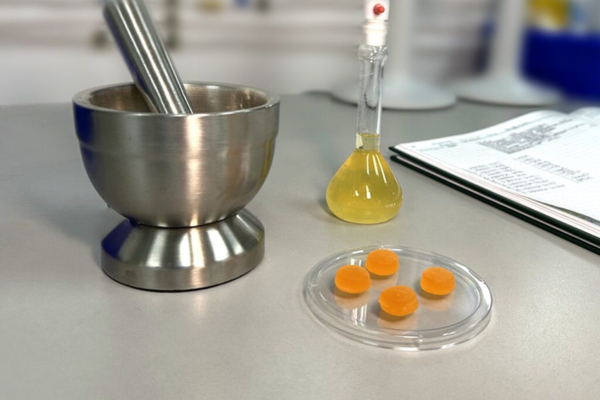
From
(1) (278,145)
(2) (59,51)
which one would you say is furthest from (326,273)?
(2) (59,51)

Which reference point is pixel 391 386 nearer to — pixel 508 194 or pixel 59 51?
pixel 508 194

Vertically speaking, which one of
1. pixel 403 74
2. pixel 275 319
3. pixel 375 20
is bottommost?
pixel 275 319

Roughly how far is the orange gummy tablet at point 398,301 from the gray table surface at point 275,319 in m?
0.04

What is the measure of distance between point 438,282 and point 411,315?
0.15 feet

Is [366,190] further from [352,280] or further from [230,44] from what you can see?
[230,44]

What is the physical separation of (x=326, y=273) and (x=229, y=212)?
97 mm

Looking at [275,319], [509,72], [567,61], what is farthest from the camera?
[509,72]

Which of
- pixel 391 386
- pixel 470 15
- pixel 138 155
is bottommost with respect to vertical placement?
pixel 391 386

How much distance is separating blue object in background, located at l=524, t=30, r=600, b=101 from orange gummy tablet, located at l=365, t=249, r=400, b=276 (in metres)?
0.84

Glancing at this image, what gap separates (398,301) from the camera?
1.47ft

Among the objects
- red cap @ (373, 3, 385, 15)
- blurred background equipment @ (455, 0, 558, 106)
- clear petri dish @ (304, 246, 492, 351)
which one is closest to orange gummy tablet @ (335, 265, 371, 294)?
clear petri dish @ (304, 246, 492, 351)

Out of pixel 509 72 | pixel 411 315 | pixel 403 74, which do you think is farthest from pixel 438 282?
pixel 509 72

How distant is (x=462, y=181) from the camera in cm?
73

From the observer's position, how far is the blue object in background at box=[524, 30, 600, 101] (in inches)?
45.5
